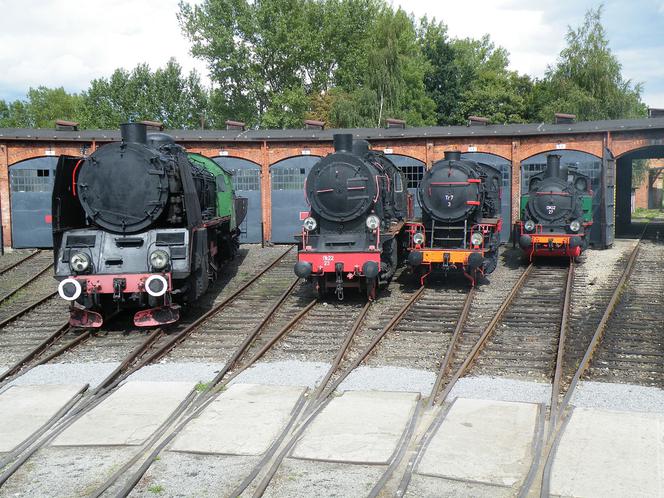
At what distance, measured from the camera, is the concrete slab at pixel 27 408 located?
6168mm

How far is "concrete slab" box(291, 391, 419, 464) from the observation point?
18.4ft

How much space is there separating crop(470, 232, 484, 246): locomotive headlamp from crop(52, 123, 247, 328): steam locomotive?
5.44m

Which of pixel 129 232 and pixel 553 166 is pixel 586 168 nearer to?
pixel 553 166

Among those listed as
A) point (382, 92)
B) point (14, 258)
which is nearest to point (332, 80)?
point (382, 92)

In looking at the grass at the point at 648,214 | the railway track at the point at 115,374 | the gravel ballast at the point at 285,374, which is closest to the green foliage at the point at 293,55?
the grass at the point at 648,214

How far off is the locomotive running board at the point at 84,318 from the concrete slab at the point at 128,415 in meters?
2.71

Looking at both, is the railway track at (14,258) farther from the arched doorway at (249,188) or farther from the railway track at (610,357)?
the railway track at (610,357)

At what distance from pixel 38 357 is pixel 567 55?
37.3 metres

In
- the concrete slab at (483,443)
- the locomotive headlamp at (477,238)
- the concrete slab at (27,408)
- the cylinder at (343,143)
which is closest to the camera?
the concrete slab at (483,443)

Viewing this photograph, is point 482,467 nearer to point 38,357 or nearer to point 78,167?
point 38,357

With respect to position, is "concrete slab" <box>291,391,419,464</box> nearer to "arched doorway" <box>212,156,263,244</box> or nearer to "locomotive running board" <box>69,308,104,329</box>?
"locomotive running board" <box>69,308,104,329</box>

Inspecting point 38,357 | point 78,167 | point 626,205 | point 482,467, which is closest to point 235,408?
point 482,467

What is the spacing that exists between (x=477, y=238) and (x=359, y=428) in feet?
24.9

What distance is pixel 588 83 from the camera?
3781 cm
